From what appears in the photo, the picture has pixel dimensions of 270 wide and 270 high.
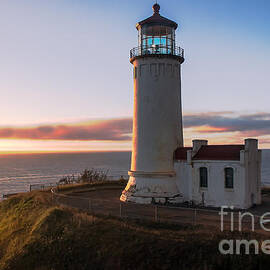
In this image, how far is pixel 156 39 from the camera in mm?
23312

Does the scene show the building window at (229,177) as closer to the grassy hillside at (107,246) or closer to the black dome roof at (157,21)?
the grassy hillside at (107,246)

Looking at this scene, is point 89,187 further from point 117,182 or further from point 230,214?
point 230,214

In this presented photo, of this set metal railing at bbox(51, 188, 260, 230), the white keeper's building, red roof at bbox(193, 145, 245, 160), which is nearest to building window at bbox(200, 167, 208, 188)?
the white keeper's building

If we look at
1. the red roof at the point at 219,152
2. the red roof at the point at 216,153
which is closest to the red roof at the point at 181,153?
the red roof at the point at 216,153

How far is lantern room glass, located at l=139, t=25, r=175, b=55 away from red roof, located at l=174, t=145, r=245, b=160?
6.91 meters

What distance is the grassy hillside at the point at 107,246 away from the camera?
38.1 feet

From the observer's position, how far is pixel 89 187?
2819cm

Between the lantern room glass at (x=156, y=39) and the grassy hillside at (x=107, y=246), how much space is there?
39.4 feet

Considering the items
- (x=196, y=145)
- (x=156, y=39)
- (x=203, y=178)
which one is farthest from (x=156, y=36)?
(x=203, y=178)

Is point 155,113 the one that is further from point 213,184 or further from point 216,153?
point 213,184

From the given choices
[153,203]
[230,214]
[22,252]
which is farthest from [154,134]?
[22,252]

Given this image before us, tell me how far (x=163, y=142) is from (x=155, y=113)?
2007mm

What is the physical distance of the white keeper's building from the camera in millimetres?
21422

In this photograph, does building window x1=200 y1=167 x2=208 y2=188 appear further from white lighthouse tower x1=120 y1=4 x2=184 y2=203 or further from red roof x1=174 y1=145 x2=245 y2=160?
white lighthouse tower x1=120 y1=4 x2=184 y2=203
